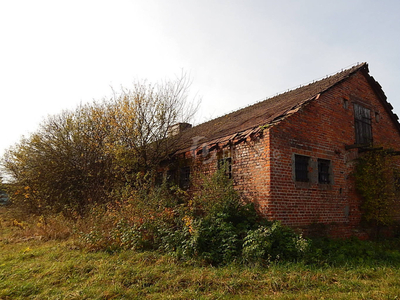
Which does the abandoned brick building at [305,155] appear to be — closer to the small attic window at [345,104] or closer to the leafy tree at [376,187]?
the small attic window at [345,104]

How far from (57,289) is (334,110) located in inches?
401

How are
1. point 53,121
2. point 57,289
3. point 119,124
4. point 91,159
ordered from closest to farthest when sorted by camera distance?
point 57,289 → point 119,124 → point 91,159 → point 53,121

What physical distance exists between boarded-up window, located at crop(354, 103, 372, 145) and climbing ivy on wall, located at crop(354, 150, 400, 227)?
979 millimetres

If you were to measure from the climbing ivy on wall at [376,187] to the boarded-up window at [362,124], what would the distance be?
0.98 meters

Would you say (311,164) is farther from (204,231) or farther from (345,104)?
(204,231)

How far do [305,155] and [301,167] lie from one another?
16.2 inches

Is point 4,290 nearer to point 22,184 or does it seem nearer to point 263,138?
point 263,138

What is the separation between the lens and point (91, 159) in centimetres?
1327

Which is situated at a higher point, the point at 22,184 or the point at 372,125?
the point at 372,125

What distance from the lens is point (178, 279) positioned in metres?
5.44

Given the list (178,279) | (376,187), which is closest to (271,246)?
(178,279)

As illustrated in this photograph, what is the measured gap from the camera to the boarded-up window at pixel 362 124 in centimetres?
1171

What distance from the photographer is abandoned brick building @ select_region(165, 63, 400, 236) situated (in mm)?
8648

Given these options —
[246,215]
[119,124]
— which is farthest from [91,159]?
[246,215]
